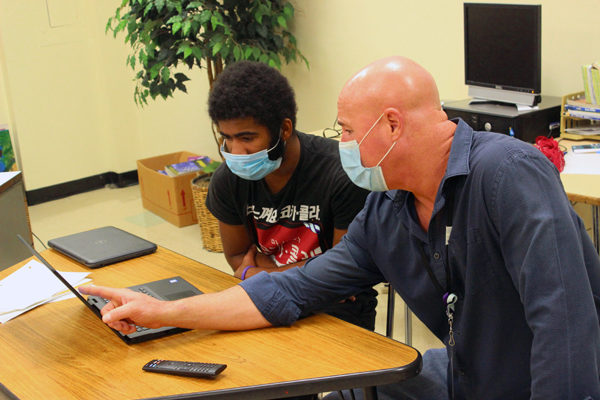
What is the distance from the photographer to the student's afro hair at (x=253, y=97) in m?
1.68

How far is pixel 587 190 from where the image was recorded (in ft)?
6.46

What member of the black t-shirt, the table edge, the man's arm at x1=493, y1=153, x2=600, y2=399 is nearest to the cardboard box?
the black t-shirt

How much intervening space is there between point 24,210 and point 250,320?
66.5 inches

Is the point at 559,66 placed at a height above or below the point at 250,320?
above

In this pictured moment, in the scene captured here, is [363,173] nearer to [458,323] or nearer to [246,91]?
[458,323]

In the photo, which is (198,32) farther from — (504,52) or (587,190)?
(587,190)

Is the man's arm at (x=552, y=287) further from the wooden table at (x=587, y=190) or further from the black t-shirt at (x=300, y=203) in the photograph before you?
the wooden table at (x=587, y=190)

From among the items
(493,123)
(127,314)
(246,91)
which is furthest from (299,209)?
(493,123)

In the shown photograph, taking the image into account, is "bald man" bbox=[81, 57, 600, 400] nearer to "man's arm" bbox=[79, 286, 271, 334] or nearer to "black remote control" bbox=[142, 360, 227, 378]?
"man's arm" bbox=[79, 286, 271, 334]

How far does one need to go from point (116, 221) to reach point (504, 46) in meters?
2.96

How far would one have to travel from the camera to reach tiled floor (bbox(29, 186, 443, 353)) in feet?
12.4

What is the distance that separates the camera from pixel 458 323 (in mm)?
1218

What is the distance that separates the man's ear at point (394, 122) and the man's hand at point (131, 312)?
626 millimetres

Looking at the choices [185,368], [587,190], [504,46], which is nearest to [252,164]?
[185,368]
